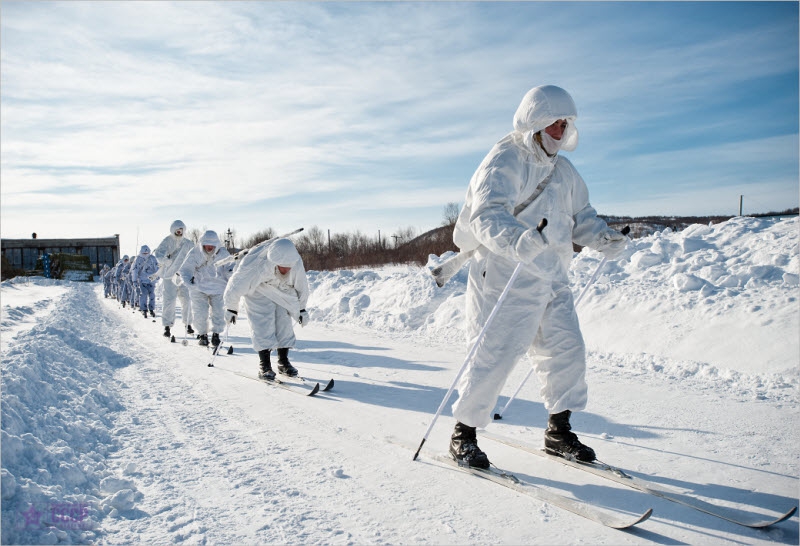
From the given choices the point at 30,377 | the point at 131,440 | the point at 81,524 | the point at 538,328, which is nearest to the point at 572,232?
the point at 538,328

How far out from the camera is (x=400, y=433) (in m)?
4.48

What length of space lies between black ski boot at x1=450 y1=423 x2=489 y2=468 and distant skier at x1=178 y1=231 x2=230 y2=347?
23.1 ft

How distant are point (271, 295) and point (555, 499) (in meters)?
4.79

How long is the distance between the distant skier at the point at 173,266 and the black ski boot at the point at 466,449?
9518mm

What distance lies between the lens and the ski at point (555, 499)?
2723 mm

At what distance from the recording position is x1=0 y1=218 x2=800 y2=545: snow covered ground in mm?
2822

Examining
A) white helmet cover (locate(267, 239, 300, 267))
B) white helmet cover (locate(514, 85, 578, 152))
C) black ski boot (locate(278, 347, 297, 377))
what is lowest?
black ski boot (locate(278, 347, 297, 377))

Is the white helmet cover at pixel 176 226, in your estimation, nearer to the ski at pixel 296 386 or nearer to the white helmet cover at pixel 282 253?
the white helmet cover at pixel 282 253

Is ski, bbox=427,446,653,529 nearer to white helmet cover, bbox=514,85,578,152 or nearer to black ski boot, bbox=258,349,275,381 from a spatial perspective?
white helmet cover, bbox=514,85,578,152

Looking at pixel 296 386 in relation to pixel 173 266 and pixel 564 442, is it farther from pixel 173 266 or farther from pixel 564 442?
pixel 173 266

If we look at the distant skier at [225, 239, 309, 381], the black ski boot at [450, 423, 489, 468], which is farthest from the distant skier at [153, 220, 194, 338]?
the black ski boot at [450, 423, 489, 468]

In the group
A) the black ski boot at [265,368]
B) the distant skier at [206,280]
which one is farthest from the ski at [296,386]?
the distant skier at [206,280]

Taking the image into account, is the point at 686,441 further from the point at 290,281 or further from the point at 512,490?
the point at 290,281

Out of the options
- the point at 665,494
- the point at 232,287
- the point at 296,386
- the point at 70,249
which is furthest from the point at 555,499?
the point at 70,249
